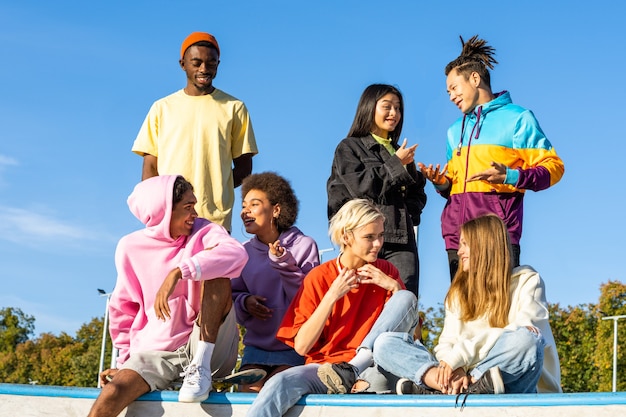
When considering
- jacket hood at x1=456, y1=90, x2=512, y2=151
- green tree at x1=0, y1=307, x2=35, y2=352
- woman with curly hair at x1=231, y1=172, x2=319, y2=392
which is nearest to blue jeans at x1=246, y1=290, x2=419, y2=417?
woman with curly hair at x1=231, y1=172, x2=319, y2=392

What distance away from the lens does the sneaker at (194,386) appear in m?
5.28

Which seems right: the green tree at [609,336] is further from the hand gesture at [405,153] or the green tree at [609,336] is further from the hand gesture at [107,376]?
the hand gesture at [107,376]

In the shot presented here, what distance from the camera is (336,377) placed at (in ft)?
16.9

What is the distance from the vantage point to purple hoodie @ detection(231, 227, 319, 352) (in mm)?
6465

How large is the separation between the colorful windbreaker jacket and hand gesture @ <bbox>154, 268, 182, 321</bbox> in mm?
2242

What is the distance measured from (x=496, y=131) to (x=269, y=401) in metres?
2.82

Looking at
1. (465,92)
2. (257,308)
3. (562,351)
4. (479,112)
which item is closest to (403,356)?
(257,308)

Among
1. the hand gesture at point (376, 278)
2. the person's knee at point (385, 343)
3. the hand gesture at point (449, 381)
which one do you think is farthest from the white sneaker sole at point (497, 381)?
the hand gesture at point (376, 278)

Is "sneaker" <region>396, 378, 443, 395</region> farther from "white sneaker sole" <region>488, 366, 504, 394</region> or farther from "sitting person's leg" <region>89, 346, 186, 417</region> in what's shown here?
"sitting person's leg" <region>89, 346, 186, 417</region>

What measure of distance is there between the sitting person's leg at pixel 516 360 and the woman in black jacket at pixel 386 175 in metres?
1.56

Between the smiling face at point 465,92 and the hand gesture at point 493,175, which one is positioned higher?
the smiling face at point 465,92

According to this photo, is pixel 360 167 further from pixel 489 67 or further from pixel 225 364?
pixel 225 364

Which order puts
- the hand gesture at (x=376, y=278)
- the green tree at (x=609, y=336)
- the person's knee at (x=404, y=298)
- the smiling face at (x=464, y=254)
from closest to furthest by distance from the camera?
the person's knee at (x=404, y=298)
the smiling face at (x=464, y=254)
the hand gesture at (x=376, y=278)
the green tree at (x=609, y=336)

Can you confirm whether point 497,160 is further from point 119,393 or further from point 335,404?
point 119,393
